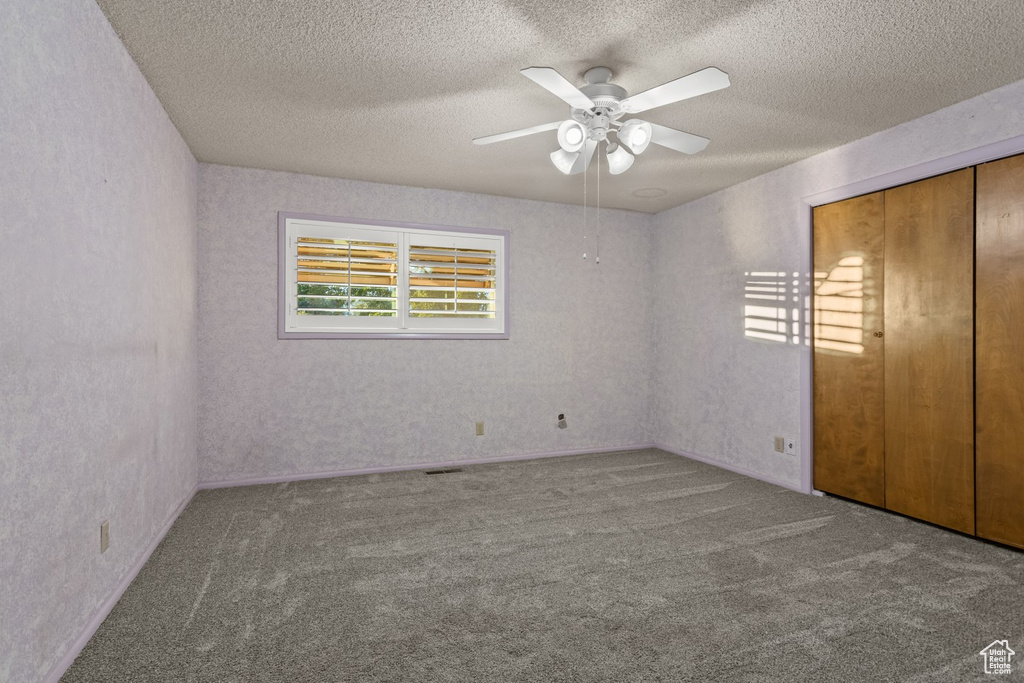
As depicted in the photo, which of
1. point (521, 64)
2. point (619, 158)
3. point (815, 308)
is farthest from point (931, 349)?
point (521, 64)

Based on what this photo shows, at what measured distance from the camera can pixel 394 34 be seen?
213 cm

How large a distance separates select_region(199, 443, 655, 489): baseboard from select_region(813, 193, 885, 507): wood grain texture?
1.82 metres

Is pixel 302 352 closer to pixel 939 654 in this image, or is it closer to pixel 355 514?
pixel 355 514

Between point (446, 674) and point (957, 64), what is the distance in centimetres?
336

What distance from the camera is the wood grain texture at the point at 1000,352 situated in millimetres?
2570

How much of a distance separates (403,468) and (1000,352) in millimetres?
3913

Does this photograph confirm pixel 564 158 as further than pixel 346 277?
No

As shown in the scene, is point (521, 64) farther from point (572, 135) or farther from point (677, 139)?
point (677, 139)

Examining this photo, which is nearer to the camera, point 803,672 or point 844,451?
point 803,672

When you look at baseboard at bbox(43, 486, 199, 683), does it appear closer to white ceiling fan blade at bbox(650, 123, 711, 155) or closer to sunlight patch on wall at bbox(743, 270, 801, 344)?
white ceiling fan blade at bbox(650, 123, 711, 155)

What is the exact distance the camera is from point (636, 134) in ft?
7.52

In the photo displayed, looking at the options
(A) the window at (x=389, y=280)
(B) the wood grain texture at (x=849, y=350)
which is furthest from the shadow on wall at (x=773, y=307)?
(A) the window at (x=389, y=280)

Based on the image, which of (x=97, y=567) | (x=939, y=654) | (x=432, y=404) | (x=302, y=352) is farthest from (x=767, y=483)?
(x=97, y=567)

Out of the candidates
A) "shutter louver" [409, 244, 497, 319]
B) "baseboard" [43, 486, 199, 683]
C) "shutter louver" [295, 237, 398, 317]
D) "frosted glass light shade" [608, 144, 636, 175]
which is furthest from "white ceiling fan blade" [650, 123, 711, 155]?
"baseboard" [43, 486, 199, 683]
